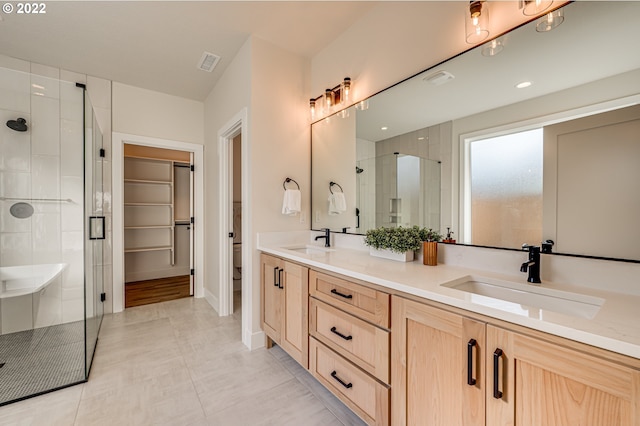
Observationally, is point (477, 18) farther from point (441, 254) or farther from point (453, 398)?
point (453, 398)

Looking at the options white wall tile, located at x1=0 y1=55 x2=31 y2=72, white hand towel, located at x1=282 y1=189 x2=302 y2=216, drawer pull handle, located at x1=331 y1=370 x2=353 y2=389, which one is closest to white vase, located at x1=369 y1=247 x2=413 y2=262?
drawer pull handle, located at x1=331 y1=370 x2=353 y2=389

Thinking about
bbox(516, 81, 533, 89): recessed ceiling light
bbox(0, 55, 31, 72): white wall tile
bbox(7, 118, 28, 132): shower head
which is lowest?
bbox(516, 81, 533, 89): recessed ceiling light

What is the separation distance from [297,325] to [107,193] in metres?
2.83

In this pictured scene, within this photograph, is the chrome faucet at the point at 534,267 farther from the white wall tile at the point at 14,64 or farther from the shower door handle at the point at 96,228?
the white wall tile at the point at 14,64

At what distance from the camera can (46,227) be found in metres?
2.35

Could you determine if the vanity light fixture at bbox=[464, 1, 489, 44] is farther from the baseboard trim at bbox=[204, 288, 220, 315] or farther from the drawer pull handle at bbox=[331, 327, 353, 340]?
the baseboard trim at bbox=[204, 288, 220, 315]

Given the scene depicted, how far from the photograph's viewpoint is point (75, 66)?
2852 millimetres

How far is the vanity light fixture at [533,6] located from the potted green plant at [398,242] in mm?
1204

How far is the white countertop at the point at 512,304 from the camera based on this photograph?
701 mm

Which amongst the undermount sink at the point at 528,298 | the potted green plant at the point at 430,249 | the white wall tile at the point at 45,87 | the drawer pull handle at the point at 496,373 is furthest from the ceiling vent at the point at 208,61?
the drawer pull handle at the point at 496,373

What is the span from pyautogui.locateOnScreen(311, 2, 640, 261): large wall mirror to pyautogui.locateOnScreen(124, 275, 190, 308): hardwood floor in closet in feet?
10.9

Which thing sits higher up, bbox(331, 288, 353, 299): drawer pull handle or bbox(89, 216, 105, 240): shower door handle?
bbox(89, 216, 105, 240): shower door handle

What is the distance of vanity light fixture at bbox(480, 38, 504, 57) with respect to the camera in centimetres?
140

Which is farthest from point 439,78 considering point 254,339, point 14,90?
point 14,90
